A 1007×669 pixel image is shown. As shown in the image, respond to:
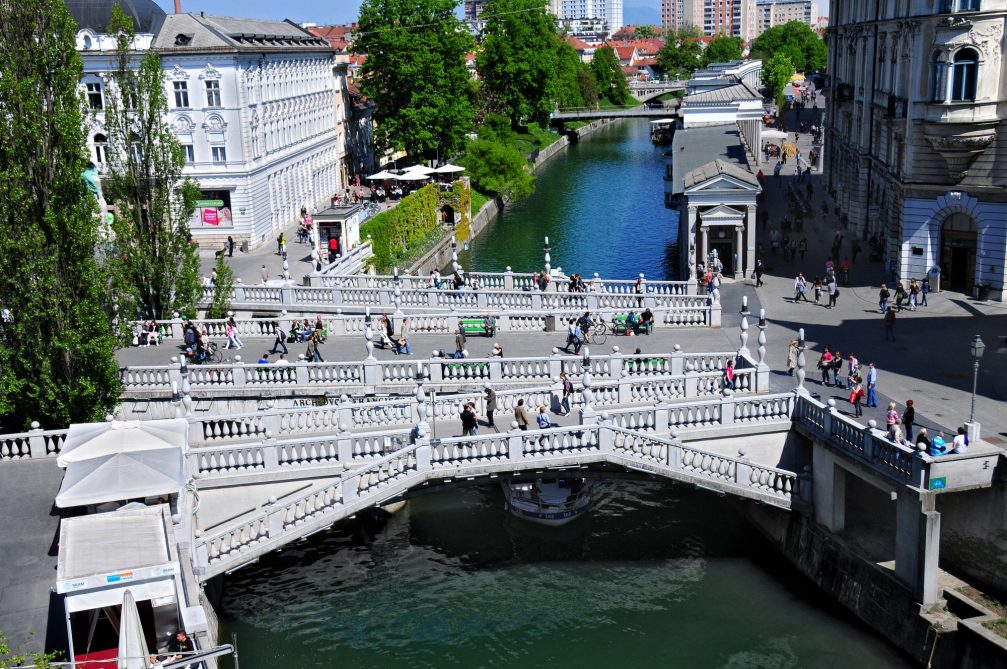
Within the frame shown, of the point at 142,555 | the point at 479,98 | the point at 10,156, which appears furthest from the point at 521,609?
the point at 479,98

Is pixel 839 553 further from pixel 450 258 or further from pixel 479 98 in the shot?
pixel 479 98

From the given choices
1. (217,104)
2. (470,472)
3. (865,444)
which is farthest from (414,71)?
(865,444)

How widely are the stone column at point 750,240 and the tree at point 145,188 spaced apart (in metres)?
25.8

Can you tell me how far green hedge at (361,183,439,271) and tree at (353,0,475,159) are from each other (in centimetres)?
1117

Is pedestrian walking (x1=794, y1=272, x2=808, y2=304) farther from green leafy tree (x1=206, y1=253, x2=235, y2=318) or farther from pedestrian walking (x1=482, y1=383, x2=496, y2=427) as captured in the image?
green leafy tree (x1=206, y1=253, x2=235, y2=318)

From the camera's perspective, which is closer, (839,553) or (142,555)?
(142,555)

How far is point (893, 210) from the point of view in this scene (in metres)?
52.4

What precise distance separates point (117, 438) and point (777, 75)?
142 m

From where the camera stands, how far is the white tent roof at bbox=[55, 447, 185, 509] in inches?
891

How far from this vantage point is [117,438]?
24.5 meters

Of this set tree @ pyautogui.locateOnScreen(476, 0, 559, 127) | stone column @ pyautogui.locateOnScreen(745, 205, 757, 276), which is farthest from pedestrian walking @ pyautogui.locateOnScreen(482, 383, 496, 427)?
tree @ pyautogui.locateOnScreen(476, 0, 559, 127)

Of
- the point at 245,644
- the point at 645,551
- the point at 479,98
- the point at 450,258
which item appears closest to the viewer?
the point at 245,644

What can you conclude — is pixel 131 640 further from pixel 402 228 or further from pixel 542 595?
pixel 402 228

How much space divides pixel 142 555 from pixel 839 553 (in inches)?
644
